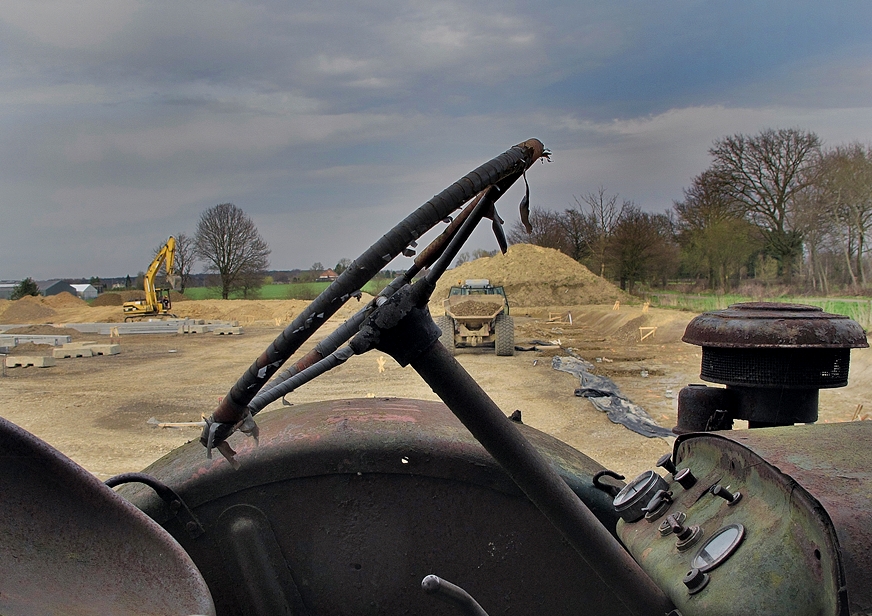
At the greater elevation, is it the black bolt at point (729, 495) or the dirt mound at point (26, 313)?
the black bolt at point (729, 495)

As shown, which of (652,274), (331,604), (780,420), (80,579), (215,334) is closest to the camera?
(80,579)

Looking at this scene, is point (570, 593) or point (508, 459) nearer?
point (508, 459)

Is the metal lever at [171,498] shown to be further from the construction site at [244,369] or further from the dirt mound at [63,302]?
the dirt mound at [63,302]

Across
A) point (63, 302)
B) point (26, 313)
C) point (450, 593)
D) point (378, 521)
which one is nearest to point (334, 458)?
point (378, 521)

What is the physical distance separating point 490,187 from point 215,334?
22.5 metres

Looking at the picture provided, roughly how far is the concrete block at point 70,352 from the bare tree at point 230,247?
86.4ft

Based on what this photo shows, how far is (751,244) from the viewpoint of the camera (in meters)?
25.3

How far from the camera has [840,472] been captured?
120 centimetres

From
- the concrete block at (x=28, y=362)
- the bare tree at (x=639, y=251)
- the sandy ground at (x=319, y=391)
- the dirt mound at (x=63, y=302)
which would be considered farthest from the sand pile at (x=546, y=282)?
the dirt mound at (x=63, y=302)

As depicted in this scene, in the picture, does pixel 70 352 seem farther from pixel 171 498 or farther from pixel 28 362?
pixel 171 498

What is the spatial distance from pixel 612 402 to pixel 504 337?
5727 mm

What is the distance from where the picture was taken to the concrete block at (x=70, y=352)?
51.9 ft

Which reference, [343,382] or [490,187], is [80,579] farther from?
[343,382]

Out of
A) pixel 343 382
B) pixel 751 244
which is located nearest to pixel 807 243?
pixel 751 244
